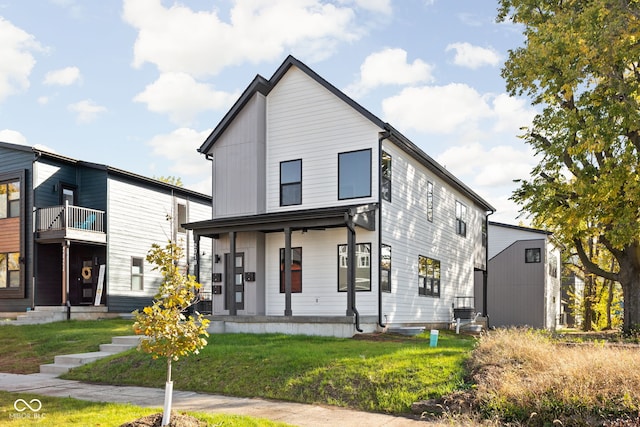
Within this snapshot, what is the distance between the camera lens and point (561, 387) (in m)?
8.28

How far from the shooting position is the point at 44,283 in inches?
1020

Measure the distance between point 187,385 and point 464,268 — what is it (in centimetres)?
1902

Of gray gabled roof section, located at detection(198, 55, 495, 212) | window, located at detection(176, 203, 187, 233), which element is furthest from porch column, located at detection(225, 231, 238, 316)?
window, located at detection(176, 203, 187, 233)

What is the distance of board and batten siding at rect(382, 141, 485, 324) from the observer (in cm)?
1961

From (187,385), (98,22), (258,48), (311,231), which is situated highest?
(98,22)

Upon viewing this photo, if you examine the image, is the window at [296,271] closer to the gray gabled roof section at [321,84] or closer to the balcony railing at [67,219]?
the gray gabled roof section at [321,84]

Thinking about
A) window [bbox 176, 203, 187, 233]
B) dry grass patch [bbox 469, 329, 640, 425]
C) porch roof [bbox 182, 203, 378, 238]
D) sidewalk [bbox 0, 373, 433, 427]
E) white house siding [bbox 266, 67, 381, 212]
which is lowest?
sidewalk [bbox 0, 373, 433, 427]

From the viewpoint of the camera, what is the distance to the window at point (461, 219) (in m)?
27.5

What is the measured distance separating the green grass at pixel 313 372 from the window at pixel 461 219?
13170mm

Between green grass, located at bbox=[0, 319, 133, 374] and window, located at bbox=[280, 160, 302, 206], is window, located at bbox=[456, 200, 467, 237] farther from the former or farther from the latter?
green grass, located at bbox=[0, 319, 133, 374]

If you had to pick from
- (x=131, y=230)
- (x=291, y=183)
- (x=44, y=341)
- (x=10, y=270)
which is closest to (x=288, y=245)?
(x=291, y=183)

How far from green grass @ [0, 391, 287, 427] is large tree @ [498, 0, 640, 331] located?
1525 cm

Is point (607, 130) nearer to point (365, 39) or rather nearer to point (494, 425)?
point (365, 39)

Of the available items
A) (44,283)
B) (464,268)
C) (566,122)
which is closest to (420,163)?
(566,122)
